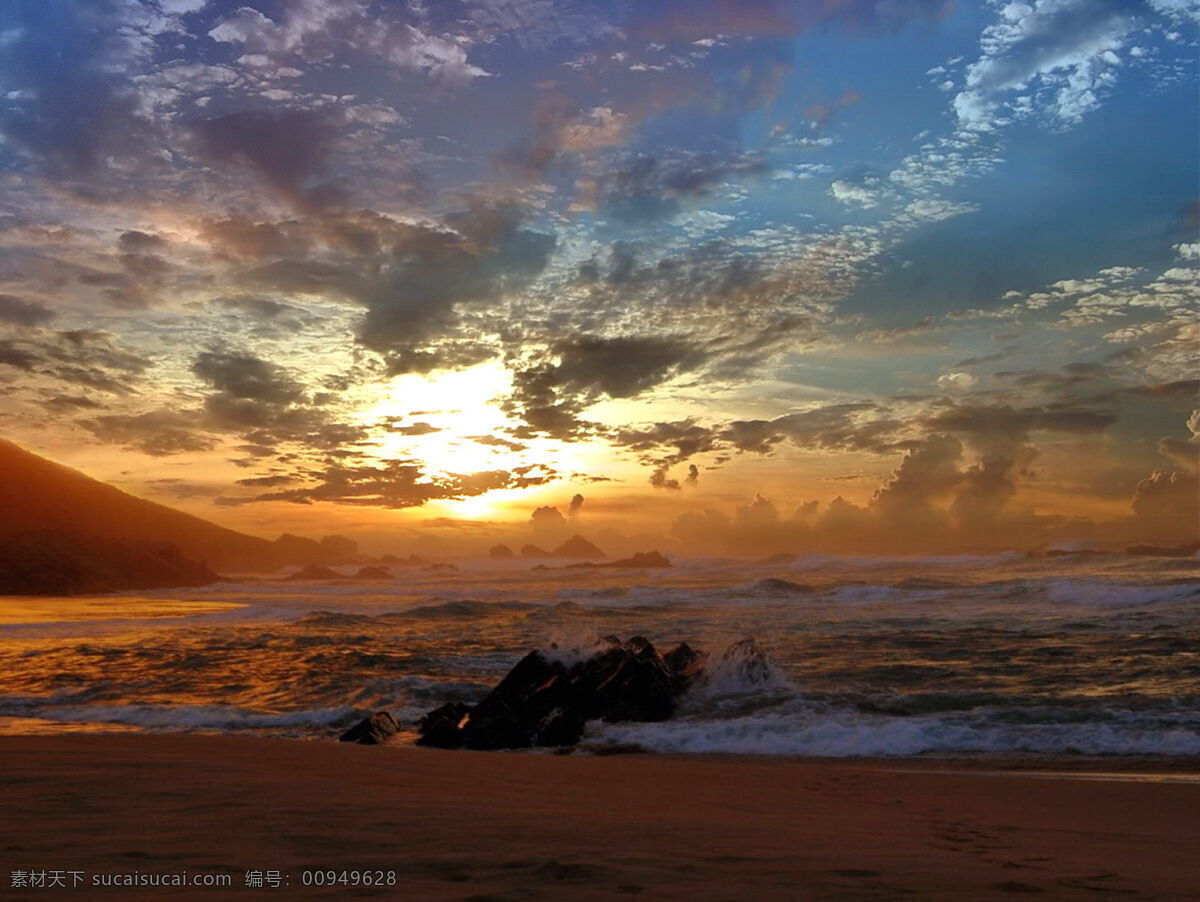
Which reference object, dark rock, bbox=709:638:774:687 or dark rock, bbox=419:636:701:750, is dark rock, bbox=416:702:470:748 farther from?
dark rock, bbox=709:638:774:687

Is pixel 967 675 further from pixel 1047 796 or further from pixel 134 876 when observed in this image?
pixel 134 876

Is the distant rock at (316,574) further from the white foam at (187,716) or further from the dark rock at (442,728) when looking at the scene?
the dark rock at (442,728)

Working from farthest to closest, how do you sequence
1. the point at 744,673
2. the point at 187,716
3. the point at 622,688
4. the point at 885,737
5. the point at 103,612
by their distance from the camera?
1. the point at 103,612
2. the point at 744,673
3. the point at 622,688
4. the point at 187,716
5. the point at 885,737

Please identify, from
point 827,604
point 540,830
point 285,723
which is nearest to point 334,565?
point 827,604

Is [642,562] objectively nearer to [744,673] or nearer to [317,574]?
[317,574]

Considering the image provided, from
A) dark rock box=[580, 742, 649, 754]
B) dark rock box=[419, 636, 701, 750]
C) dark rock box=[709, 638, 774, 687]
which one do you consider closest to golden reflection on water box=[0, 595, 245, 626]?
dark rock box=[419, 636, 701, 750]

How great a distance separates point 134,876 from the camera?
4434 millimetres

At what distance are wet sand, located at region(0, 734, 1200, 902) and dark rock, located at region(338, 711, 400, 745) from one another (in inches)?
109

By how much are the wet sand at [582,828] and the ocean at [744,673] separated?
3069mm

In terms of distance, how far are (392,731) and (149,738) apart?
401 centimetres

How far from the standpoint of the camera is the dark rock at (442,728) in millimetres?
13766

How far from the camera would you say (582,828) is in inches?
235

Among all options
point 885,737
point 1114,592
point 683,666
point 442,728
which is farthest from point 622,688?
point 1114,592

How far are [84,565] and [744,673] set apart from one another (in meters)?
76.4
